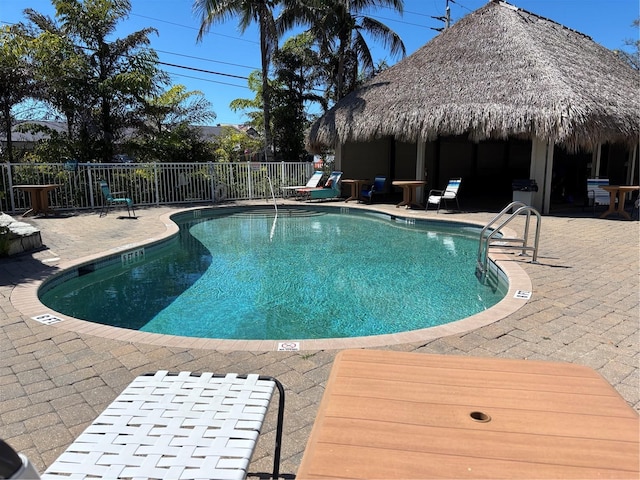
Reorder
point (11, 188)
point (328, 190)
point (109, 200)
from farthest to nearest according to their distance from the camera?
1. point (328, 190)
2. point (11, 188)
3. point (109, 200)

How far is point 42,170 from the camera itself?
11.1 meters

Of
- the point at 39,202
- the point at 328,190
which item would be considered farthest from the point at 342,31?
the point at 39,202

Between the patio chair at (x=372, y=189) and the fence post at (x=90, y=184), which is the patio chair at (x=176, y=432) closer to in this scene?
the fence post at (x=90, y=184)

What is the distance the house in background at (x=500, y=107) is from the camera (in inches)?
404

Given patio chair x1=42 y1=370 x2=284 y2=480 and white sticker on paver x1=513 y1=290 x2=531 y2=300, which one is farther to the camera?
white sticker on paver x1=513 y1=290 x2=531 y2=300

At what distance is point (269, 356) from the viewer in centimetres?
304

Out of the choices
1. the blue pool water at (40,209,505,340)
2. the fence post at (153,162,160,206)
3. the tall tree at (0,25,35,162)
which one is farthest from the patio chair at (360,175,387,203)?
the tall tree at (0,25,35,162)

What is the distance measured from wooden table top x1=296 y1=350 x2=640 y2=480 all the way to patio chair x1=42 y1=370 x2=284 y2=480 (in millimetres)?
284

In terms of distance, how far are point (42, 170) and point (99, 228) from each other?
389cm

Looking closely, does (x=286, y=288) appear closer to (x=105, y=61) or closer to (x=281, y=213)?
(x=281, y=213)

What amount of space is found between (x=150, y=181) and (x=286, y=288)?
29.6 feet

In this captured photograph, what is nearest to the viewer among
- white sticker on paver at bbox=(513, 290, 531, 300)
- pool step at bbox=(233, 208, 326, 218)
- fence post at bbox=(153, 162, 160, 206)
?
white sticker on paver at bbox=(513, 290, 531, 300)

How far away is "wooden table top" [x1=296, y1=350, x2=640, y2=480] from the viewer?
108 centimetres

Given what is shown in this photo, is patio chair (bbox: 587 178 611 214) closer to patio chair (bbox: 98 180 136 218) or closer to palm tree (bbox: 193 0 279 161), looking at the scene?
palm tree (bbox: 193 0 279 161)
